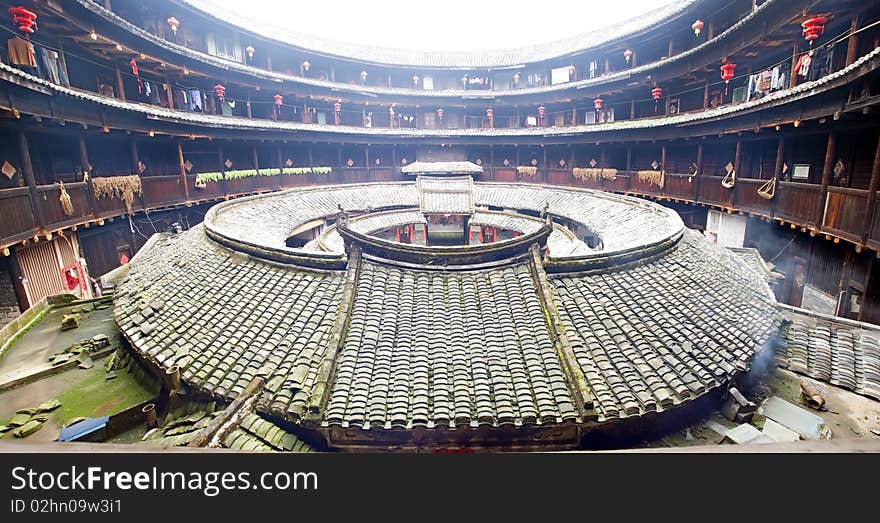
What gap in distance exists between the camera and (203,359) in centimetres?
778

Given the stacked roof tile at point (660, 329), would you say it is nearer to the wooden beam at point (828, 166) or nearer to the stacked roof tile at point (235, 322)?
the stacked roof tile at point (235, 322)

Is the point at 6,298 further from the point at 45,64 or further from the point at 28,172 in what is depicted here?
the point at 45,64

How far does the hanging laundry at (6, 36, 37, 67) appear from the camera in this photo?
14.8m

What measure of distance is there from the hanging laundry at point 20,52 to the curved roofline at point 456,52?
15.1 m

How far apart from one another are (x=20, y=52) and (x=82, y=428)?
1511 cm

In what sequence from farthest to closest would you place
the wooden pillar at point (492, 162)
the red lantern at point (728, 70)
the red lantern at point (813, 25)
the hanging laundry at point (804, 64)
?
the wooden pillar at point (492, 162)
the red lantern at point (728, 70)
the hanging laundry at point (804, 64)
the red lantern at point (813, 25)

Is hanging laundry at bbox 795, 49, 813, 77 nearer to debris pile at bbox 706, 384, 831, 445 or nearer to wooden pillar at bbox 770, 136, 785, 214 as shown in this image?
wooden pillar at bbox 770, 136, 785, 214

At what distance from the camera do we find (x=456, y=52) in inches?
1766

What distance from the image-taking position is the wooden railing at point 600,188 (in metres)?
12.6

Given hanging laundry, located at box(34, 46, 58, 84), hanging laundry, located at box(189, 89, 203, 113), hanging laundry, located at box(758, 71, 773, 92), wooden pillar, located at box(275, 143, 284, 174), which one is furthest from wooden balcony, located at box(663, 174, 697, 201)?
hanging laundry, located at box(34, 46, 58, 84)

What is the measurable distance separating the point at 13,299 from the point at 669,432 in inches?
758

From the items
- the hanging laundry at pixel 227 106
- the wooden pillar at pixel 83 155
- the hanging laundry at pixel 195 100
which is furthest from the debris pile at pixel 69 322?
the hanging laundry at pixel 227 106

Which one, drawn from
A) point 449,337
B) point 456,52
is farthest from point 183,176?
point 456,52

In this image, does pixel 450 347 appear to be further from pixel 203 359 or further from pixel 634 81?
pixel 634 81
